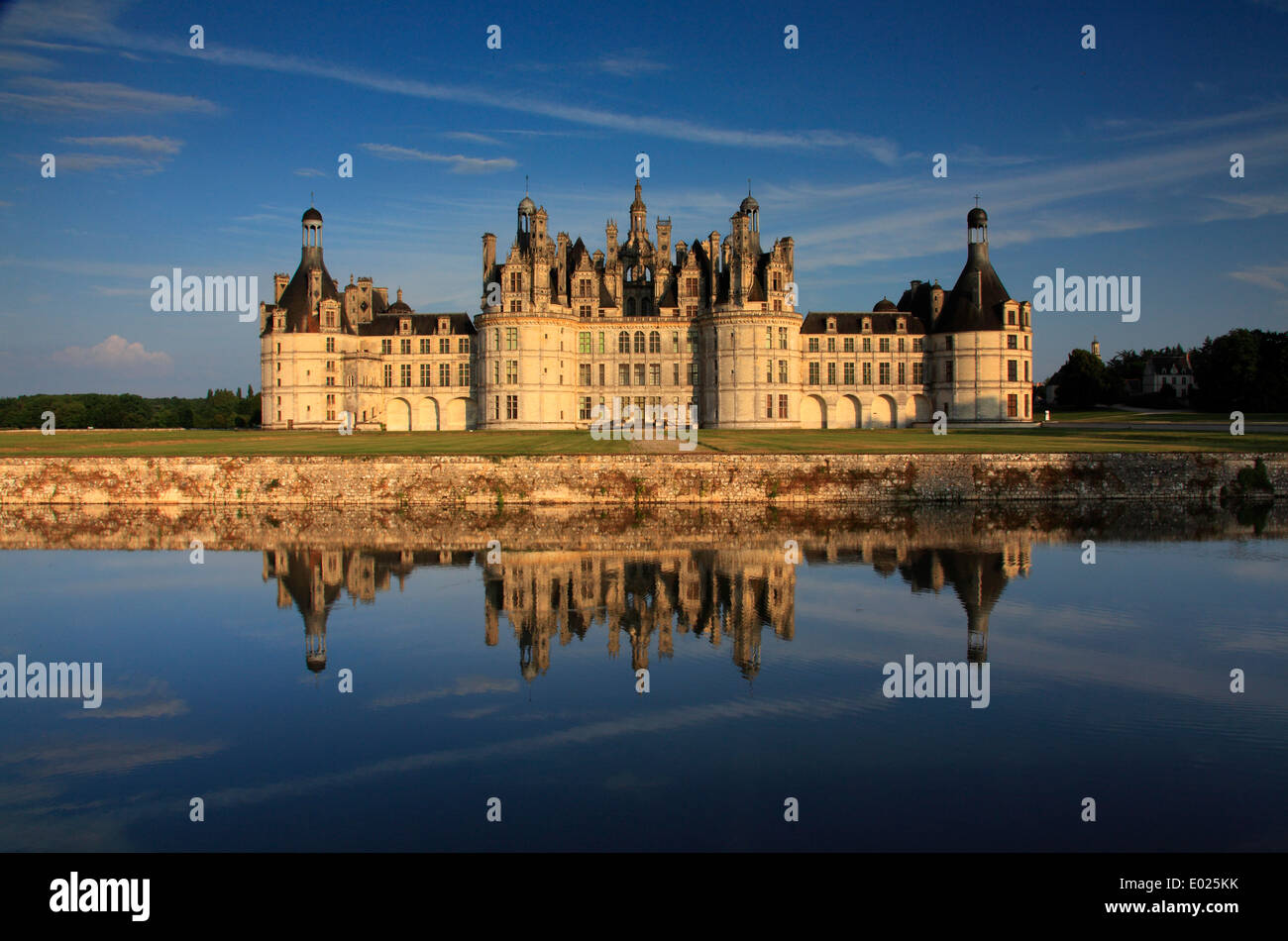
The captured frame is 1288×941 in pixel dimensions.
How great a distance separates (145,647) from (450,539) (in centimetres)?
1231

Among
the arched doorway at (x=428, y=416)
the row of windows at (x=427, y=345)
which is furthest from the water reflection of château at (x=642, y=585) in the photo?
the arched doorway at (x=428, y=416)

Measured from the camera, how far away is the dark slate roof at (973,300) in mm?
65125

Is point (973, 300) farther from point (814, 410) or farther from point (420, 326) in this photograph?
point (420, 326)

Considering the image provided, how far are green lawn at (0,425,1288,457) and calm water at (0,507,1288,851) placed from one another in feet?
50.5

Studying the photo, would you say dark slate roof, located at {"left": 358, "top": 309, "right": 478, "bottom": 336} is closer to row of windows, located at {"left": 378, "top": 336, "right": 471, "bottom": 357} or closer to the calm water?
row of windows, located at {"left": 378, "top": 336, "right": 471, "bottom": 357}

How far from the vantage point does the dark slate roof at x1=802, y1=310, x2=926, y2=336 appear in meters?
68.7

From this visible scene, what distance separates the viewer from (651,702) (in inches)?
512

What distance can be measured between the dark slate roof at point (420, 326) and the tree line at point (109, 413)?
22.5 meters

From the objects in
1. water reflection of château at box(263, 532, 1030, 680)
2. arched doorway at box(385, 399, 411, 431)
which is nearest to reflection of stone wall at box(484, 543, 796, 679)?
water reflection of château at box(263, 532, 1030, 680)

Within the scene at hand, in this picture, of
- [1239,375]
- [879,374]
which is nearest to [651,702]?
[879,374]

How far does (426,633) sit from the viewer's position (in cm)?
1703

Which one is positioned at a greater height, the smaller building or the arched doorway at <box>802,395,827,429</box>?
the smaller building

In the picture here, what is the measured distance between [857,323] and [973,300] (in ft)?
27.0

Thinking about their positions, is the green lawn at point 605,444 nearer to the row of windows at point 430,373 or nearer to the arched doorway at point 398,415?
the row of windows at point 430,373
